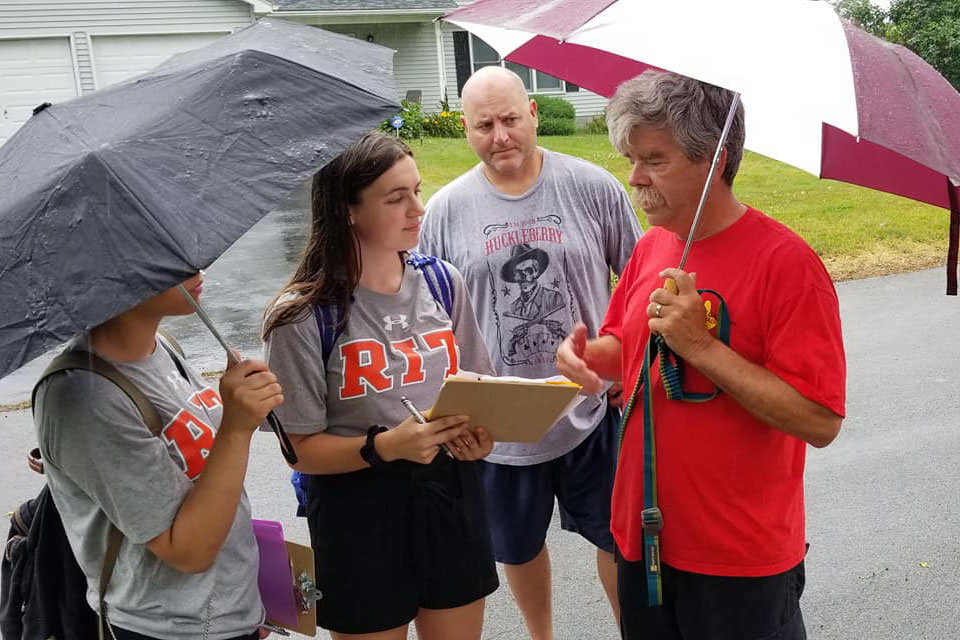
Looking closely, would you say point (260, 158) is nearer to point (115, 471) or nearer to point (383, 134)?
point (115, 471)

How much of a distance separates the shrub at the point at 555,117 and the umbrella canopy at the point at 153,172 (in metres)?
19.0

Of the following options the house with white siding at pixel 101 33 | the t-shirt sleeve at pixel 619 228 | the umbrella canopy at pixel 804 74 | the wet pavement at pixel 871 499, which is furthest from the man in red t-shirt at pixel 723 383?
the house with white siding at pixel 101 33

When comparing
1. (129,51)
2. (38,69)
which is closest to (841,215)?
(129,51)

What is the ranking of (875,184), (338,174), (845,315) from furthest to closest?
1. (845,315)
2. (338,174)
3. (875,184)

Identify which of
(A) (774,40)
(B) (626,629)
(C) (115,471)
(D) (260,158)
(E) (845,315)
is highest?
(A) (774,40)

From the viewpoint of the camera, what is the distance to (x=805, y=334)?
2160 millimetres

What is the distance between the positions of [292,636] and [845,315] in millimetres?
5592

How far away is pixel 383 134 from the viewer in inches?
105

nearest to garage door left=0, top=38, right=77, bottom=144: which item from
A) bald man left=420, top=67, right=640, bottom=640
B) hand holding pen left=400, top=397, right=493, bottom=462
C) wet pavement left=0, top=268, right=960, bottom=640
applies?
wet pavement left=0, top=268, right=960, bottom=640

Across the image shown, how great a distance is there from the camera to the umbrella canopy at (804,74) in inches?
73.2

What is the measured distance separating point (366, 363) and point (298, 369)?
0.61 ft

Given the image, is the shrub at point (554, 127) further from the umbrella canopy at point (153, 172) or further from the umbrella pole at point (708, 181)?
the umbrella canopy at point (153, 172)

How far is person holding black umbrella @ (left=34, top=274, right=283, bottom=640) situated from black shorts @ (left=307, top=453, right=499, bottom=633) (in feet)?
1.29

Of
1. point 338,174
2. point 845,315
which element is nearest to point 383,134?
point 338,174
